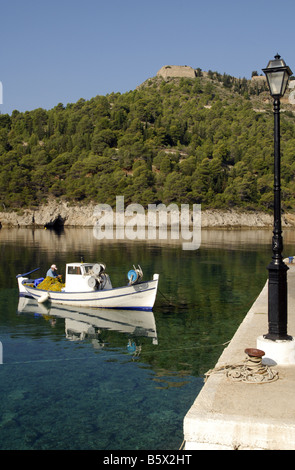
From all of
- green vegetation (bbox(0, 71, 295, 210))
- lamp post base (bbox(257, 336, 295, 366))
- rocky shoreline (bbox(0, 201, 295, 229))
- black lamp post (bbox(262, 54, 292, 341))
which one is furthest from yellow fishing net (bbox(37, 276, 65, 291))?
rocky shoreline (bbox(0, 201, 295, 229))

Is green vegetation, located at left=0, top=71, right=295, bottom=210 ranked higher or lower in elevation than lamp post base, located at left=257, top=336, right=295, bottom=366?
higher

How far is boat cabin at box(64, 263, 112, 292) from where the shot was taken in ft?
76.1

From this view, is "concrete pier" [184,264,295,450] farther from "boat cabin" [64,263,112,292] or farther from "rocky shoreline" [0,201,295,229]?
"rocky shoreline" [0,201,295,229]

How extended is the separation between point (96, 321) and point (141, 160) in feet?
372

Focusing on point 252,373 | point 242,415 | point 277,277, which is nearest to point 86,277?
point 277,277

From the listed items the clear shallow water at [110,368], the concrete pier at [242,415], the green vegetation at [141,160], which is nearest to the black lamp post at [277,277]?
the concrete pier at [242,415]

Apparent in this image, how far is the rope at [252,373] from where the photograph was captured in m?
8.27

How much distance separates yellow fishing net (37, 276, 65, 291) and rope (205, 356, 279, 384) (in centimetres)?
1778

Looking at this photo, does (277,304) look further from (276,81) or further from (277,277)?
(276,81)

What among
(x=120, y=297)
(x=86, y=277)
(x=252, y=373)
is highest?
(x=252, y=373)

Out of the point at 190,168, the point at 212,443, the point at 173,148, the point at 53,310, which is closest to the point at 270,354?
the point at 212,443

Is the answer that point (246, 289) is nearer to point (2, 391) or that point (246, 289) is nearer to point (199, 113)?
point (2, 391)

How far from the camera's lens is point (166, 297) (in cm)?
2645

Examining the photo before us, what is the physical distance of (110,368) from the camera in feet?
46.7
